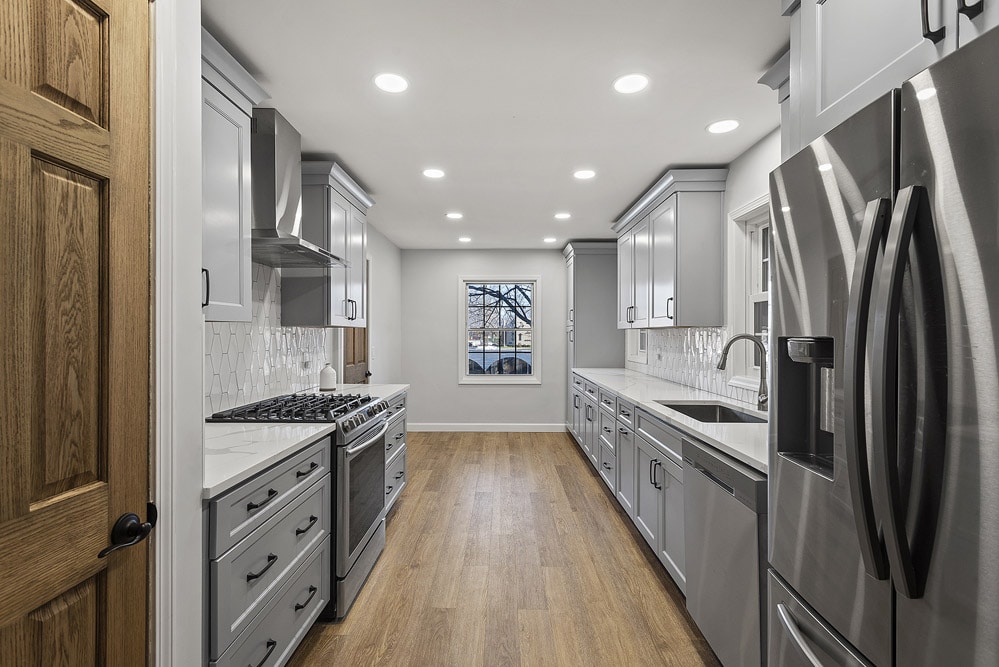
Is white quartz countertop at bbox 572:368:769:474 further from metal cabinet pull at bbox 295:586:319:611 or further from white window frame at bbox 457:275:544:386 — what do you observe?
metal cabinet pull at bbox 295:586:319:611

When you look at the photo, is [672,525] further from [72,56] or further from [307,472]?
[72,56]

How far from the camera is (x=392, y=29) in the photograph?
1927mm

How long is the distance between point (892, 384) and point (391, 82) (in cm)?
221

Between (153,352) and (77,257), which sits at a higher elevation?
(77,257)

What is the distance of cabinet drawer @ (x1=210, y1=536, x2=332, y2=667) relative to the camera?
1.63 meters

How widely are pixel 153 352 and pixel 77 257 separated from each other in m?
0.26

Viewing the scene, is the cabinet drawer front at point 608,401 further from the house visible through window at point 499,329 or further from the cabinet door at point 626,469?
the house visible through window at point 499,329

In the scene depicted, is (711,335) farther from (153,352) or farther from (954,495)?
(153,352)

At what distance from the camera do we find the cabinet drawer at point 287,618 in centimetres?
163

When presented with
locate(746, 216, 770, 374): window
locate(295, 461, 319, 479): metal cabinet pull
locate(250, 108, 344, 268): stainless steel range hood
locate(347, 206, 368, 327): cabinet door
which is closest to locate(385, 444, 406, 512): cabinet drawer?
locate(347, 206, 368, 327): cabinet door

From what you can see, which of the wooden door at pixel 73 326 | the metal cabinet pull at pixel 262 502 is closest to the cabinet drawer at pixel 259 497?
the metal cabinet pull at pixel 262 502

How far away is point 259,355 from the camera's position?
3.03m

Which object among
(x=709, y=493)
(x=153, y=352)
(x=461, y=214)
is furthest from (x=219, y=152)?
(x=461, y=214)

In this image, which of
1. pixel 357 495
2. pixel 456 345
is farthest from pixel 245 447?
pixel 456 345
